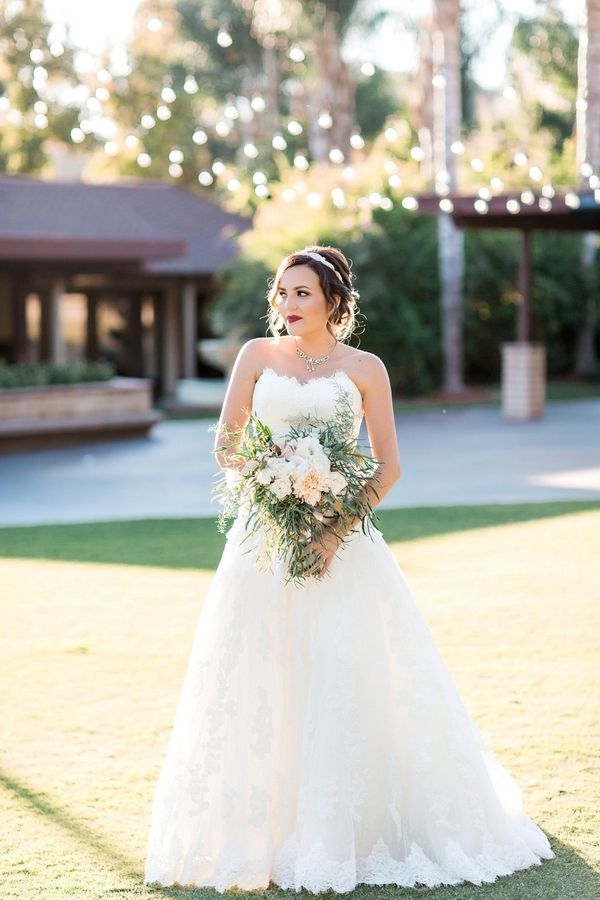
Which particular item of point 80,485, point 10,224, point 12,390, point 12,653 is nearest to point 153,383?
point 10,224

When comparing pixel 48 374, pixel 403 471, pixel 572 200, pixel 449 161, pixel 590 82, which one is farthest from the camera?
pixel 449 161

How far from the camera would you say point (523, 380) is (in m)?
22.3

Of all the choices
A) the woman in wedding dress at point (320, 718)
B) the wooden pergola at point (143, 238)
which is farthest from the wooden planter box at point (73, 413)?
the woman in wedding dress at point (320, 718)

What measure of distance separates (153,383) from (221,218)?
5.38 metres

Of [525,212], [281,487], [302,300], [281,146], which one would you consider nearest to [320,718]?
[281,487]

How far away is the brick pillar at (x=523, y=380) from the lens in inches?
875

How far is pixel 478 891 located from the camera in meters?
4.07

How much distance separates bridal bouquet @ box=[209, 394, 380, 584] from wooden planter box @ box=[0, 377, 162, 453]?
617 inches

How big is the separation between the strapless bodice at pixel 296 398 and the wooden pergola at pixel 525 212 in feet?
46.5

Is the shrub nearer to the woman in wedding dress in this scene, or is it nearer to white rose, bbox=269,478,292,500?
the woman in wedding dress

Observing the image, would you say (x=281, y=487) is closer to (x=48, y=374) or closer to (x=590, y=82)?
(x=48, y=374)

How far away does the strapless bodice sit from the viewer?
4219 mm

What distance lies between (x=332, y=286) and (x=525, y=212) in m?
16.6

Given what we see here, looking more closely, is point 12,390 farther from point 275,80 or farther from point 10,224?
point 275,80
